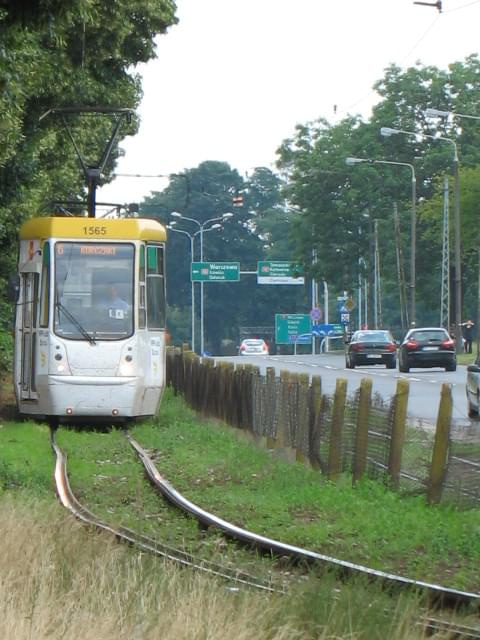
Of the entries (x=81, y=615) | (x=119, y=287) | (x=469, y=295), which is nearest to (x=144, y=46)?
(x=119, y=287)

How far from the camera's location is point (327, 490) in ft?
48.8

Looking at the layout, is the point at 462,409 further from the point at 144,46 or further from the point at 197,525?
the point at 197,525

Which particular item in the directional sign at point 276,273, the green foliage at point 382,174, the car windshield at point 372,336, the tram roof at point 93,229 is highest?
the green foliage at point 382,174

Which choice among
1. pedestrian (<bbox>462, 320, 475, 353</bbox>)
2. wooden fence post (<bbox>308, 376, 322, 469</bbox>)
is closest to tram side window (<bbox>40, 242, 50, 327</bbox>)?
wooden fence post (<bbox>308, 376, 322, 469</bbox>)

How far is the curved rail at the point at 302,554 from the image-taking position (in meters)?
8.77

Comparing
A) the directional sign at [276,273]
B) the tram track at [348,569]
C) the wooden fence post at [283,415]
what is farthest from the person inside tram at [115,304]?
the directional sign at [276,273]

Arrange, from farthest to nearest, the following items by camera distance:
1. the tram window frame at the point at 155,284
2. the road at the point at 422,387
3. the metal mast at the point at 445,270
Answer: the metal mast at the point at 445,270 < the road at the point at 422,387 < the tram window frame at the point at 155,284

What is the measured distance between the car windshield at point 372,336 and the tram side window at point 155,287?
30.0 meters

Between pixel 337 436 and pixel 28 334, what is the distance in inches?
411

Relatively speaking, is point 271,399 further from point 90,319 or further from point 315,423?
point 90,319

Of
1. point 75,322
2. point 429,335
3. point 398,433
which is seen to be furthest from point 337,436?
point 429,335

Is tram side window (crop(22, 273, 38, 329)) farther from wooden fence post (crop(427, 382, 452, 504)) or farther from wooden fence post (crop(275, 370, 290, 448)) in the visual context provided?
wooden fence post (crop(427, 382, 452, 504))

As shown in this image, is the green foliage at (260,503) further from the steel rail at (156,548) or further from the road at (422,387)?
the road at (422,387)

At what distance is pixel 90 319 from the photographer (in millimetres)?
24953
